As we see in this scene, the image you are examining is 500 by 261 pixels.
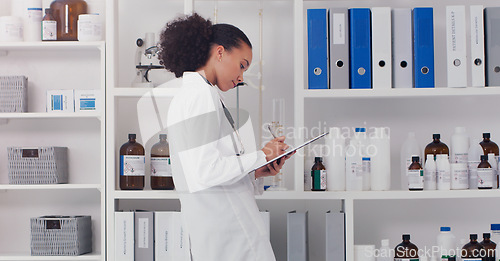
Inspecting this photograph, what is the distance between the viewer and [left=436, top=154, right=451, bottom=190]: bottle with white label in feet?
7.52

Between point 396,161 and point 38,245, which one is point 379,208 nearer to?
point 396,161

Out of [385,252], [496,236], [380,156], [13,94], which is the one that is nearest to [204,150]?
[380,156]

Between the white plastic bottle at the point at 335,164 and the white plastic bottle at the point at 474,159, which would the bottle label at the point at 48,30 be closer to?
the white plastic bottle at the point at 335,164

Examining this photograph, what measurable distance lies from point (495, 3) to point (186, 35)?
5.16ft

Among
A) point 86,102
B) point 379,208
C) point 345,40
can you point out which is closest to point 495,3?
point 345,40

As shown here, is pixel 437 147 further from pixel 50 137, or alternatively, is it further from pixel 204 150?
pixel 50 137

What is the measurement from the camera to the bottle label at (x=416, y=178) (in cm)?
228

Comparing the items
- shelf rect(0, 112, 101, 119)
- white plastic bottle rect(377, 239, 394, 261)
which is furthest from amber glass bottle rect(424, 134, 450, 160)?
shelf rect(0, 112, 101, 119)

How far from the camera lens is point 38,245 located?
7.98 feet

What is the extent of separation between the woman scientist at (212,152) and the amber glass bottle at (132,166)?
68 centimetres

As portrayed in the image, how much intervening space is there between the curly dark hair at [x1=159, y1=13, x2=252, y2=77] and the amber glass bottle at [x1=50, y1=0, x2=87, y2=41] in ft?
2.81

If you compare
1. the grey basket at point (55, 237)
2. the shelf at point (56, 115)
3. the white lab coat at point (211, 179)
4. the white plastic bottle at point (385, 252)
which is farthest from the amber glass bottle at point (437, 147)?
the grey basket at point (55, 237)

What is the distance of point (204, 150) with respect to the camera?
60.3 inches

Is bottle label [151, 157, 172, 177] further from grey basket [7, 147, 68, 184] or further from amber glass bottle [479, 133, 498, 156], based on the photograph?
amber glass bottle [479, 133, 498, 156]
